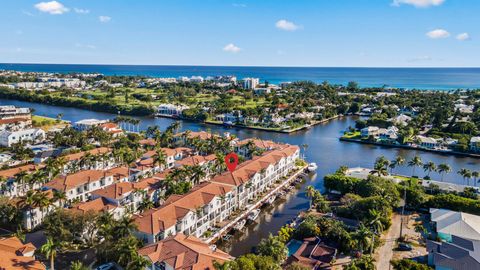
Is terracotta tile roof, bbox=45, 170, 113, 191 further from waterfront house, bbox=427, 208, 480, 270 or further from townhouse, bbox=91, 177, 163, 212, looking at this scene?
waterfront house, bbox=427, 208, 480, 270

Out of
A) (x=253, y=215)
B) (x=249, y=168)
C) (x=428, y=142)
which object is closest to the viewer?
(x=253, y=215)

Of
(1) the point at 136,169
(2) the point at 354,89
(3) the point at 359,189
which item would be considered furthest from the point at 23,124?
(2) the point at 354,89

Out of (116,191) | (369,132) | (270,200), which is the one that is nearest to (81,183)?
(116,191)

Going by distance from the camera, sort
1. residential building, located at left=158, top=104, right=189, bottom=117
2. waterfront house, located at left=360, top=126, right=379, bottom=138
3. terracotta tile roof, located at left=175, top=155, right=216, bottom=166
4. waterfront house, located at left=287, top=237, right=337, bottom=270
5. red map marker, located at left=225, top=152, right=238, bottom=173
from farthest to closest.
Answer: residential building, located at left=158, top=104, right=189, bottom=117 → waterfront house, located at left=360, top=126, right=379, bottom=138 → terracotta tile roof, located at left=175, top=155, right=216, bottom=166 → red map marker, located at left=225, top=152, right=238, bottom=173 → waterfront house, located at left=287, top=237, right=337, bottom=270

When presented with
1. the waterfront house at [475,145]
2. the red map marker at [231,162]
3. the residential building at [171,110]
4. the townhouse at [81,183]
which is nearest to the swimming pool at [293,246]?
the red map marker at [231,162]

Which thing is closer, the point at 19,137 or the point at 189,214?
the point at 189,214

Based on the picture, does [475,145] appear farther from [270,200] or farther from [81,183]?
[81,183]

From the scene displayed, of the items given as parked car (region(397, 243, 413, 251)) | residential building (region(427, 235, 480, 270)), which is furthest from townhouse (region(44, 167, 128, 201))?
residential building (region(427, 235, 480, 270))
